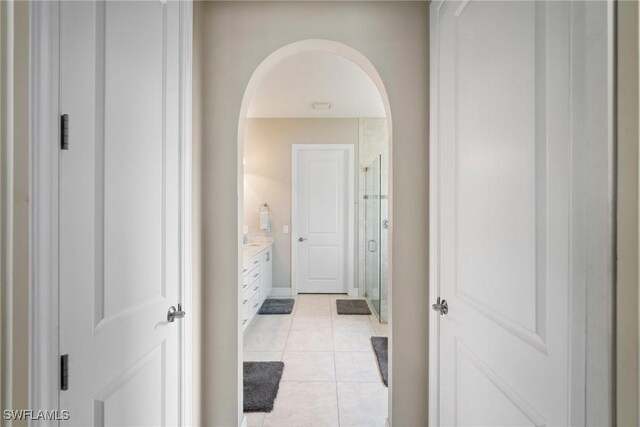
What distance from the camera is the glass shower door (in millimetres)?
3998

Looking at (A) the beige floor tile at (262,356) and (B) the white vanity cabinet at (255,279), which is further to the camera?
(B) the white vanity cabinet at (255,279)

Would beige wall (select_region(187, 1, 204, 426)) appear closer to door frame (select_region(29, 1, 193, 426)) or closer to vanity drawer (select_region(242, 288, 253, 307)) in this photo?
door frame (select_region(29, 1, 193, 426))

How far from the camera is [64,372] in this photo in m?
0.76

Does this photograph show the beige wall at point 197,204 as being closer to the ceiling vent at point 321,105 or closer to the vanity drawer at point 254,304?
the vanity drawer at point 254,304

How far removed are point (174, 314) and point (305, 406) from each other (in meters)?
1.30

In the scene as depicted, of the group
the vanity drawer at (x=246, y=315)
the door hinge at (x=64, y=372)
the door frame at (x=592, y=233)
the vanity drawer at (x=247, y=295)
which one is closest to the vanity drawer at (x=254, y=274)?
the vanity drawer at (x=247, y=295)

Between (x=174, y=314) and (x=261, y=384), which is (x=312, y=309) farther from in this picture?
(x=174, y=314)

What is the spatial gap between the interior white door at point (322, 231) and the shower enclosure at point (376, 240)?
0.39 m

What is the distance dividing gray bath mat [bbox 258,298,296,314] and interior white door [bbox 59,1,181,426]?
278cm

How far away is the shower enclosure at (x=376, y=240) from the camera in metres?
3.80

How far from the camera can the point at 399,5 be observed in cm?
164

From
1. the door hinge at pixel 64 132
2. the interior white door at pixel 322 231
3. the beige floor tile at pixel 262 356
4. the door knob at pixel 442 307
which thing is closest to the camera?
the door hinge at pixel 64 132

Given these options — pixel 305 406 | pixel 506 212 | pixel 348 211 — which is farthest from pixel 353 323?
pixel 506 212

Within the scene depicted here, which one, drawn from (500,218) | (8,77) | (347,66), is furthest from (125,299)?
(347,66)
